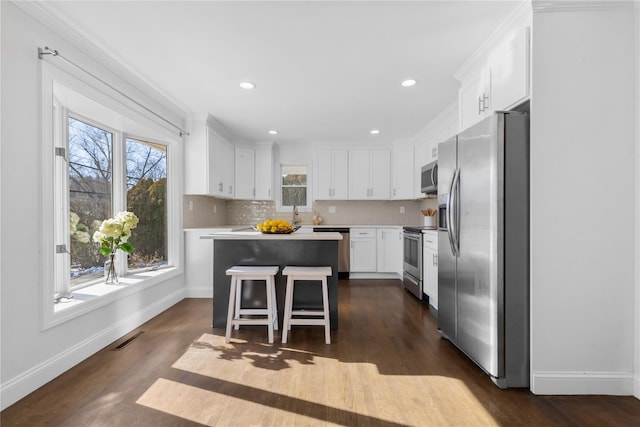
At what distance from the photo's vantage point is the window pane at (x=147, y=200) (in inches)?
137

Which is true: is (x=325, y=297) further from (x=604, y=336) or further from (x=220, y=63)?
(x=220, y=63)

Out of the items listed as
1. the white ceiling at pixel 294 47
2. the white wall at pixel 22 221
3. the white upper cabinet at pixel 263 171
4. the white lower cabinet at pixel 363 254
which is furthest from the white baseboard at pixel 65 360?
the white lower cabinet at pixel 363 254

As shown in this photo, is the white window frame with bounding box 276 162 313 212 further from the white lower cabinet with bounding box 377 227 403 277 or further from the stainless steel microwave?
the stainless steel microwave

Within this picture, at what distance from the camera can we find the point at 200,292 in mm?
4156

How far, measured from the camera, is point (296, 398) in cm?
186

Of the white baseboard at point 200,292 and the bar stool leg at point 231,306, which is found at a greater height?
the bar stool leg at point 231,306

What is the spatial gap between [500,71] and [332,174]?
364 centimetres

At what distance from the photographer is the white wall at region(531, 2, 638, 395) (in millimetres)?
1889

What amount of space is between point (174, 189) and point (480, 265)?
3.50m

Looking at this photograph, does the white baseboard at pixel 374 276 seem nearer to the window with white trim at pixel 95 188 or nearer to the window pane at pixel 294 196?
the window pane at pixel 294 196

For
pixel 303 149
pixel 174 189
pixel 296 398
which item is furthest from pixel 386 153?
pixel 296 398

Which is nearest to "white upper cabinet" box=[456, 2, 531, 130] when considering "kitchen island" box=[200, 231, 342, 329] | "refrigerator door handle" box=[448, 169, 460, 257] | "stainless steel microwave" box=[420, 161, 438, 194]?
"refrigerator door handle" box=[448, 169, 460, 257]

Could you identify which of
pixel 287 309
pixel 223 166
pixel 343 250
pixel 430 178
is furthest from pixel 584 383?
pixel 223 166

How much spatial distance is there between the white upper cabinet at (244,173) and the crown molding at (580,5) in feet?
14.7
